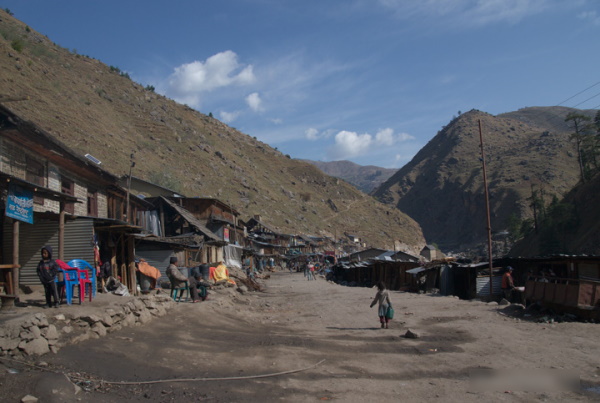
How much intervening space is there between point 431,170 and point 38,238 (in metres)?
172

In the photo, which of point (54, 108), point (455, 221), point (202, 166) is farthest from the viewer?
point (455, 221)

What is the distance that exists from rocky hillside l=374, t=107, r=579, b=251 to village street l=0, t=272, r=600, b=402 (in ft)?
279

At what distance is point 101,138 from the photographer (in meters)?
58.2

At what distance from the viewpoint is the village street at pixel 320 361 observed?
7164 mm

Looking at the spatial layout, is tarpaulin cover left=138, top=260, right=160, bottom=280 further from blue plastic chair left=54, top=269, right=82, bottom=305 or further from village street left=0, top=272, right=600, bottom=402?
blue plastic chair left=54, top=269, right=82, bottom=305

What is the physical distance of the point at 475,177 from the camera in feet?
472

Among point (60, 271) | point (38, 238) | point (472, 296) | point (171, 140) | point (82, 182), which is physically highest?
point (171, 140)

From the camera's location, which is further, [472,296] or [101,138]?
[101,138]

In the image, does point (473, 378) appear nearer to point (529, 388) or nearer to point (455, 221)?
point (529, 388)

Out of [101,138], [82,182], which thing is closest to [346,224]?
[101,138]

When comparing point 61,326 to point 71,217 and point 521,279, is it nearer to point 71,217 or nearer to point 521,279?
point 71,217

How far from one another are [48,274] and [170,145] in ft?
240

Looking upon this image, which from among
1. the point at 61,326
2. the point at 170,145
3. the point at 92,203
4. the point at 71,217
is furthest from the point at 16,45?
the point at 61,326

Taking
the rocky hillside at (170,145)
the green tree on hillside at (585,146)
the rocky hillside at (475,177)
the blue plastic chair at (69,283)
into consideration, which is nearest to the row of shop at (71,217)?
the blue plastic chair at (69,283)
